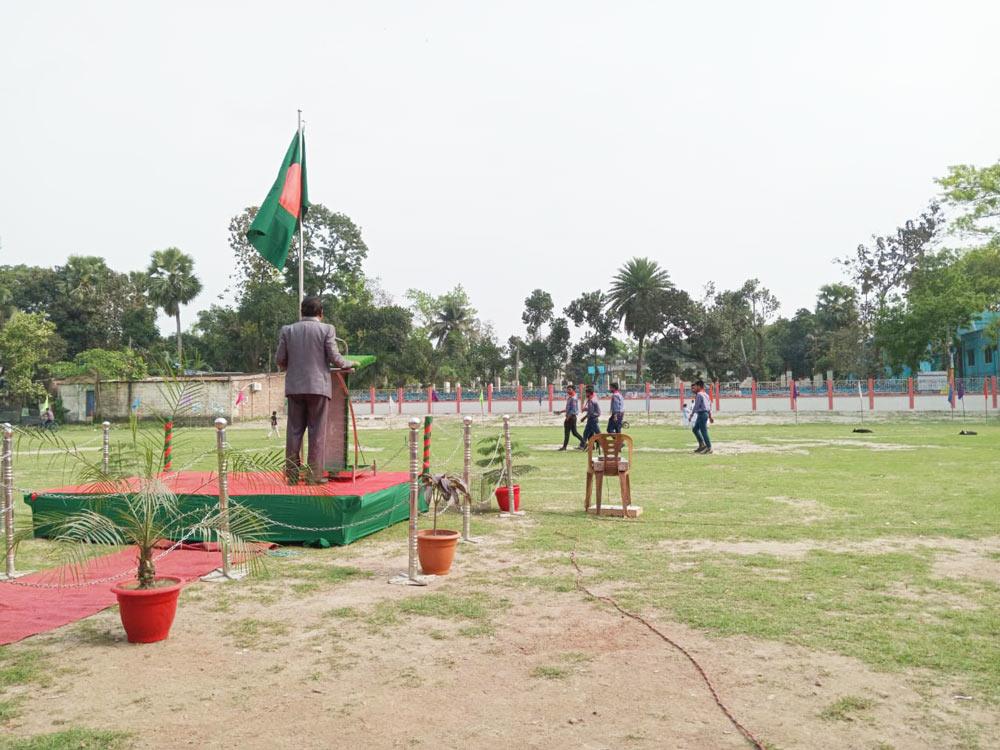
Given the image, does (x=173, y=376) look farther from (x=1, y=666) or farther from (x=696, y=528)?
(x=696, y=528)

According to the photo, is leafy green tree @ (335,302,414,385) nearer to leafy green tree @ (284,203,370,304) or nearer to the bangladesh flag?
leafy green tree @ (284,203,370,304)

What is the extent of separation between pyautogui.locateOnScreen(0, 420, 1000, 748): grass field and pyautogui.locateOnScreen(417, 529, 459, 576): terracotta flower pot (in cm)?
29

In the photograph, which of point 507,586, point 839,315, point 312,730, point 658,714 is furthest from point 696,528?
point 839,315

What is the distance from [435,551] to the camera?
638cm

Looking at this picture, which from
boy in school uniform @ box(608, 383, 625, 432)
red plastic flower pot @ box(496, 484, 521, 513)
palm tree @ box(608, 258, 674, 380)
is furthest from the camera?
palm tree @ box(608, 258, 674, 380)

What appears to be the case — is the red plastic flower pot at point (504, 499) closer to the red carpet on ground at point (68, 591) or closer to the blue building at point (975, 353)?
the red carpet on ground at point (68, 591)

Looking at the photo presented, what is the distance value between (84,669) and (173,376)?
84.9 inches

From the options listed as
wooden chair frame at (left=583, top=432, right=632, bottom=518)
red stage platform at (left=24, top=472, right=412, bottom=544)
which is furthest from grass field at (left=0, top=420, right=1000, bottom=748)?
wooden chair frame at (left=583, top=432, right=632, bottom=518)

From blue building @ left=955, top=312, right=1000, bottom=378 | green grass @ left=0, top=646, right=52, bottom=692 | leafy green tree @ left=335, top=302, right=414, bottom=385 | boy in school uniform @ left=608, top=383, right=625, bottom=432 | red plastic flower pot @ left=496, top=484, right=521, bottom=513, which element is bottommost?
green grass @ left=0, top=646, right=52, bottom=692

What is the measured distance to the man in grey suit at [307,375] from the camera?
7.63 meters

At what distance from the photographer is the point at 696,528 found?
8461 millimetres

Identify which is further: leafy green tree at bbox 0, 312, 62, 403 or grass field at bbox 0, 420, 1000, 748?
leafy green tree at bbox 0, 312, 62, 403

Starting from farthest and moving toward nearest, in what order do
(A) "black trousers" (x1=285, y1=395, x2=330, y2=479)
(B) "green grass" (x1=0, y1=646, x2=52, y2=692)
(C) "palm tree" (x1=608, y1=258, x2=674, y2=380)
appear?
(C) "palm tree" (x1=608, y1=258, x2=674, y2=380) → (A) "black trousers" (x1=285, y1=395, x2=330, y2=479) → (B) "green grass" (x1=0, y1=646, x2=52, y2=692)

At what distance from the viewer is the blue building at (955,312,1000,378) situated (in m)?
49.1
